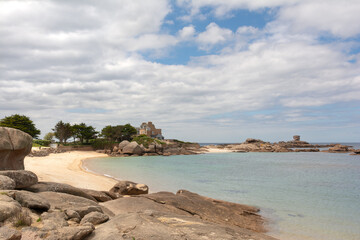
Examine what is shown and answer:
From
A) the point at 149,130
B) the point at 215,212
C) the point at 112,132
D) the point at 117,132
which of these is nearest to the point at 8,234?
the point at 215,212

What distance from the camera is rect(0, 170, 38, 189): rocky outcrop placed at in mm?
8203

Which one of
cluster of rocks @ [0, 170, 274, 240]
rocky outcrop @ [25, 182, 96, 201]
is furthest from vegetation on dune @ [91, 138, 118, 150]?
cluster of rocks @ [0, 170, 274, 240]

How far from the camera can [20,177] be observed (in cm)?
855

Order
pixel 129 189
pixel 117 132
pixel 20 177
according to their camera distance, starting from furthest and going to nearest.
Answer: pixel 117 132 → pixel 129 189 → pixel 20 177

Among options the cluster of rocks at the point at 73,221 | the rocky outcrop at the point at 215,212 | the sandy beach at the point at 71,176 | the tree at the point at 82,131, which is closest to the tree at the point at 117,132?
the tree at the point at 82,131

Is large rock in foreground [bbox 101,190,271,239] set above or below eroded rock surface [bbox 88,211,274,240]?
below

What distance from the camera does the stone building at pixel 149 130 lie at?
121688 mm

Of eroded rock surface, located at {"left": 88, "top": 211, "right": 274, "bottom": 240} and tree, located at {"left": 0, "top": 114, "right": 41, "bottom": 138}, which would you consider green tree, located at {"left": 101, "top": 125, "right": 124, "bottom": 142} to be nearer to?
tree, located at {"left": 0, "top": 114, "right": 41, "bottom": 138}

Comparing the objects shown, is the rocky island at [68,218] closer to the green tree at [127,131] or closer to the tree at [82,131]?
the tree at [82,131]

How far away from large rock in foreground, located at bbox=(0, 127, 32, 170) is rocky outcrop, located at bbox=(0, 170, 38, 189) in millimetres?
A: 1800

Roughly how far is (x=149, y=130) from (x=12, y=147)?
11368 centimetres

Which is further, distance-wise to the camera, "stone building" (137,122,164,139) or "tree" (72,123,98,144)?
"stone building" (137,122,164,139)

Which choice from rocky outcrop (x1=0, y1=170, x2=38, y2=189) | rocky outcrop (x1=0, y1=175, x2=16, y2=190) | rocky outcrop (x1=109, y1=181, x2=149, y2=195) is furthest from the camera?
rocky outcrop (x1=109, y1=181, x2=149, y2=195)

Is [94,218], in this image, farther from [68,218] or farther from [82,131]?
[82,131]
